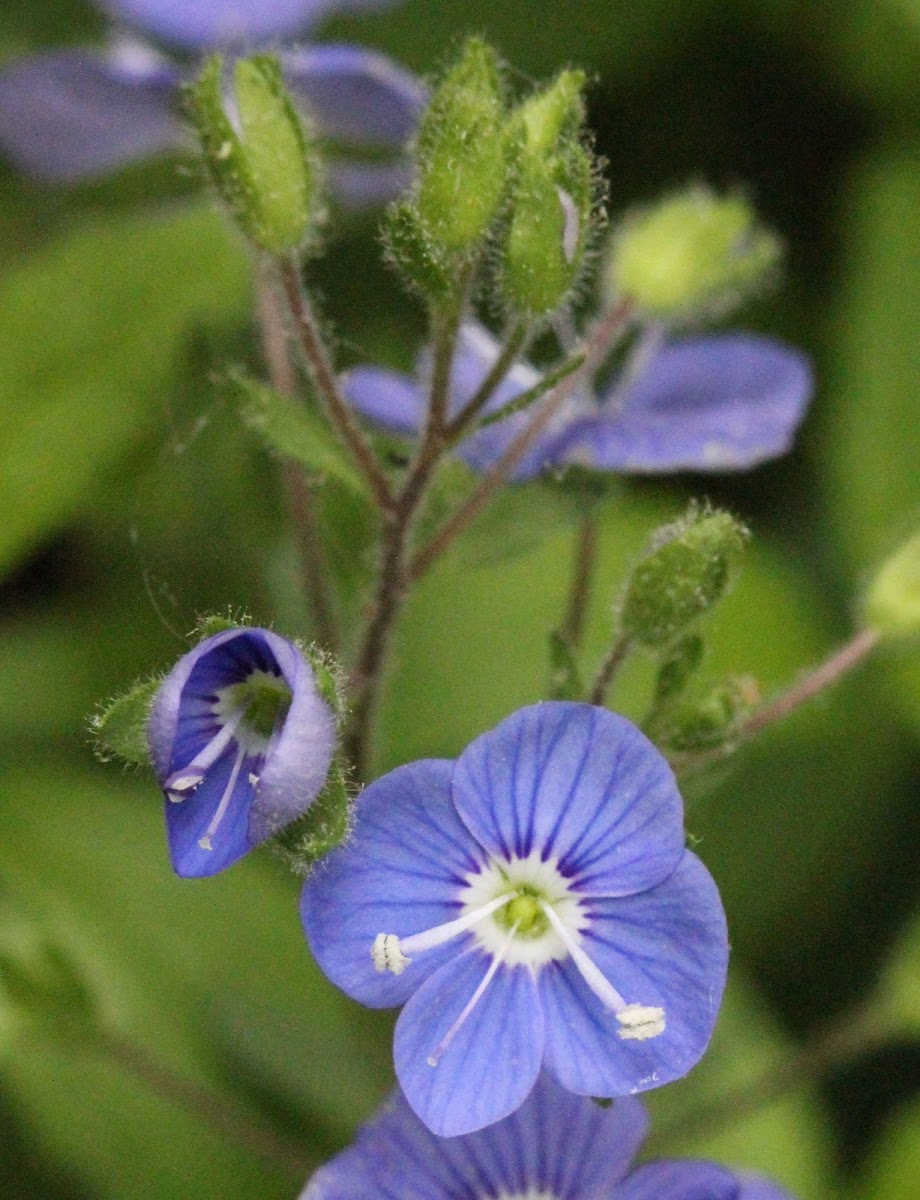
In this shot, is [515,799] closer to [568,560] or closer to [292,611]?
[292,611]

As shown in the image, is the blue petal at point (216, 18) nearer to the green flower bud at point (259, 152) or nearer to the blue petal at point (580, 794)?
the green flower bud at point (259, 152)

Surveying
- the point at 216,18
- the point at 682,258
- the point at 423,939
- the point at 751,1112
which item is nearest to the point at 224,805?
the point at 423,939

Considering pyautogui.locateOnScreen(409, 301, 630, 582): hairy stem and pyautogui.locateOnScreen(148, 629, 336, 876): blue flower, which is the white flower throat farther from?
pyautogui.locateOnScreen(409, 301, 630, 582): hairy stem

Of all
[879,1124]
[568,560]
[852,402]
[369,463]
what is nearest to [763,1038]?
[879,1124]

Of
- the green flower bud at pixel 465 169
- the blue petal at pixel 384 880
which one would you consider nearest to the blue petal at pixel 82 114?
the green flower bud at pixel 465 169

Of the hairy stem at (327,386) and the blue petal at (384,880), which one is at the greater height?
the hairy stem at (327,386)

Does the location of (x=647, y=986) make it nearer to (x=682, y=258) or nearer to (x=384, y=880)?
(x=384, y=880)
